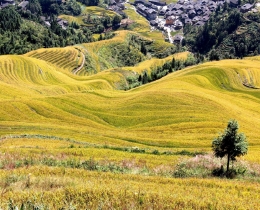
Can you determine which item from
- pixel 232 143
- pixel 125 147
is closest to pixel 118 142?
pixel 125 147

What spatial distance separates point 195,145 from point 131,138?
1104cm

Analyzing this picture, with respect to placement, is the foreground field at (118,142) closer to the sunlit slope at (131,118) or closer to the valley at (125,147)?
the valley at (125,147)

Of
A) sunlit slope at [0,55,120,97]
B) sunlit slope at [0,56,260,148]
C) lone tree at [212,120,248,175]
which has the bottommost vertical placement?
sunlit slope at [0,55,120,97]

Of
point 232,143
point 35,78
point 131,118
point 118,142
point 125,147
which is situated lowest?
point 35,78

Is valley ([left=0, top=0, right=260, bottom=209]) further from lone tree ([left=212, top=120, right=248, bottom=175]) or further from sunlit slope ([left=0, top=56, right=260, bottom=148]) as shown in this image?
lone tree ([left=212, top=120, right=248, bottom=175])

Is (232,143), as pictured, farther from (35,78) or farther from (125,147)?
(35,78)

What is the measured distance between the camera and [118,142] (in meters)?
46.1

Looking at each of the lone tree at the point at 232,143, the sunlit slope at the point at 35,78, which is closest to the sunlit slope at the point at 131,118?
the lone tree at the point at 232,143

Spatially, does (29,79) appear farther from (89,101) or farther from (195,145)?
(195,145)

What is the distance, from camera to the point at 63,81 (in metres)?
142

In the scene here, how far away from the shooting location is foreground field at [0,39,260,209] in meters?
12.6

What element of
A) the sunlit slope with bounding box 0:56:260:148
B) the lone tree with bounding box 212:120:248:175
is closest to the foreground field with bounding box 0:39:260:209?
the sunlit slope with bounding box 0:56:260:148

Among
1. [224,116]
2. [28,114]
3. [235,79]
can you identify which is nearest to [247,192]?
[224,116]

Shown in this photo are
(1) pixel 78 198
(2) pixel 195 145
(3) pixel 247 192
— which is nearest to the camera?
(1) pixel 78 198
